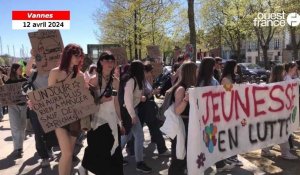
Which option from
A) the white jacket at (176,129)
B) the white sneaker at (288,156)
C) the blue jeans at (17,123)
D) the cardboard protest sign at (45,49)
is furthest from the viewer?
the blue jeans at (17,123)

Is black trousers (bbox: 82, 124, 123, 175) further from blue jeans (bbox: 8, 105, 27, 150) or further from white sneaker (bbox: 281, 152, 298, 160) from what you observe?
blue jeans (bbox: 8, 105, 27, 150)

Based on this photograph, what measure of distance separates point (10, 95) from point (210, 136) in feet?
14.6

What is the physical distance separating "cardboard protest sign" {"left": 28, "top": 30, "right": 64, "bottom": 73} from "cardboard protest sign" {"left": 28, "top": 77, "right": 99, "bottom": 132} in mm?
1594

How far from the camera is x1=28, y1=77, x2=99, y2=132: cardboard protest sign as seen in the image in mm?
4910

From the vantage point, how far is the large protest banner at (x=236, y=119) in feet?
16.7

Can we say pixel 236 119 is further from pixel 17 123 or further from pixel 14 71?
pixel 14 71

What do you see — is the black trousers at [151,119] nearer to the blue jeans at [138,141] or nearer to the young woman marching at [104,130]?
the blue jeans at [138,141]

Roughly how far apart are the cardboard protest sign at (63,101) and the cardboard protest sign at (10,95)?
143 inches

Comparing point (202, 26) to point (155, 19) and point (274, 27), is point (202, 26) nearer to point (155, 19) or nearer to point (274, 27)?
point (274, 27)

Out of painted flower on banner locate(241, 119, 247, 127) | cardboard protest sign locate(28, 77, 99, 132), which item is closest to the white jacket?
cardboard protest sign locate(28, 77, 99, 132)

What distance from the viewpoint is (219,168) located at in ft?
20.5

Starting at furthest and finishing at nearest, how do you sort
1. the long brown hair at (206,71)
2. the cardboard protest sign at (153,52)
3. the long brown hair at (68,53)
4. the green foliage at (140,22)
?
the green foliage at (140,22)
the cardboard protest sign at (153,52)
the long brown hair at (206,71)
the long brown hair at (68,53)

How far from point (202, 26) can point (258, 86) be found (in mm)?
45792

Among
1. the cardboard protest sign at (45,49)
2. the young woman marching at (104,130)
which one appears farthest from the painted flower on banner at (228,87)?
the cardboard protest sign at (45,49)
